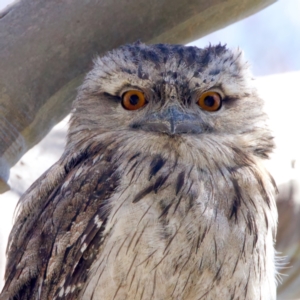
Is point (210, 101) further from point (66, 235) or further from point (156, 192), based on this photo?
point (66, 235)

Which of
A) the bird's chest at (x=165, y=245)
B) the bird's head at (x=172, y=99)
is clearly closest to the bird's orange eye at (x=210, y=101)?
the bird's head at (x=172, y=99)

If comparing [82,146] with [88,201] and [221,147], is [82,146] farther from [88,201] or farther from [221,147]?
[221,147]

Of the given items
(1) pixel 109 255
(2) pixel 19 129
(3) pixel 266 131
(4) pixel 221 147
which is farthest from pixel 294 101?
(1) pixel 109 255

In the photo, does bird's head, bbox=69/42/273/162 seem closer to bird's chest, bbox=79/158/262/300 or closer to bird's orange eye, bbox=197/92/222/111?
bird's orange eye, bbox=197/92/222/111

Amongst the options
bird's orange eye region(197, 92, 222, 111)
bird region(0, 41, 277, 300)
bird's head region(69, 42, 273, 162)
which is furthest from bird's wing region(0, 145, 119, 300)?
bird's orange eye region(197, 92, 222, 111)

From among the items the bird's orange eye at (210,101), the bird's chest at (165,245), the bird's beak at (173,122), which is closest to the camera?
the bird's chest at (165,245)

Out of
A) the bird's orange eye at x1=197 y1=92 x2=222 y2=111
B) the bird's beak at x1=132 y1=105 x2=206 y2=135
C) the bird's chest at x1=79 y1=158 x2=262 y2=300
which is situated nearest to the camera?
the bird's chest at x1=79 y1=158 x2=262 y2=300

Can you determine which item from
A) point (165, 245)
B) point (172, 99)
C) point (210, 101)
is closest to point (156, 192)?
point (165, 245)

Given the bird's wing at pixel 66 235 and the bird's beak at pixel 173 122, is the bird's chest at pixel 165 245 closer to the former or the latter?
the bird's wing at pixel 66 235

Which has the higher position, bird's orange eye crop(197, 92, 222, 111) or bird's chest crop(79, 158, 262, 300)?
bird's orange eye crop(197, 92, 222, 111)

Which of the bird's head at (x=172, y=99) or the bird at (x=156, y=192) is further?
the bird's head at (x=172, y=99)
